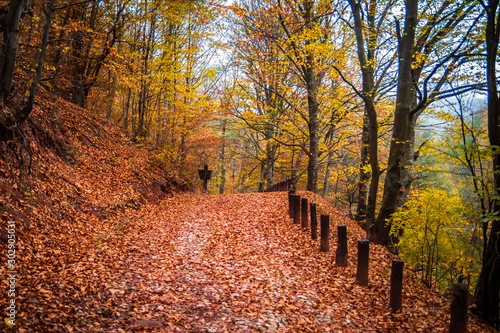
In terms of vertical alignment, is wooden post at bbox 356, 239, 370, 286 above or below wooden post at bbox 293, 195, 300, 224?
below

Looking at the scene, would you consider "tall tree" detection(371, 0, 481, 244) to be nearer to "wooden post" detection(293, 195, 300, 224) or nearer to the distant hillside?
"wooden post" detection(293, 195, 300, 224)

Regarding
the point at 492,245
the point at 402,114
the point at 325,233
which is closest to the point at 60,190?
the point at 325,233

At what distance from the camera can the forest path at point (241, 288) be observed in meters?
4.07

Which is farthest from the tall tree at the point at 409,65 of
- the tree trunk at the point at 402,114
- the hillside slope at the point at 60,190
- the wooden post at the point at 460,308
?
the hillside slope at the point at 60,190

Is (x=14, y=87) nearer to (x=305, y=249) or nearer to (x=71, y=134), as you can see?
(x=71, y=134)

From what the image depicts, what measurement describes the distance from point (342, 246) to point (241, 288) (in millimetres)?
2396

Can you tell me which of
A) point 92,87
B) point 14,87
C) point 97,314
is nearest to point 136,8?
point 92,87

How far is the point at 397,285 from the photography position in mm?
4770

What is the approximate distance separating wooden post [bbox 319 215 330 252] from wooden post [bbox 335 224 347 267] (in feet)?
2.21

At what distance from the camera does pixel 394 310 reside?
4785 mm

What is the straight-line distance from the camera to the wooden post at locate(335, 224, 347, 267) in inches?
242

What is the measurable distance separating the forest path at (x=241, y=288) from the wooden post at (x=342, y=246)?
0.55 feet

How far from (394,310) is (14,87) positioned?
32.5ft

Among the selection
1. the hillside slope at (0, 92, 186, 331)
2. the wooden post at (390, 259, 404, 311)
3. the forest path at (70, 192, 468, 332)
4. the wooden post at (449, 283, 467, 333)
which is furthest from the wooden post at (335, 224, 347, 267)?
the hillside slope at (0, 92, 186, 331)
